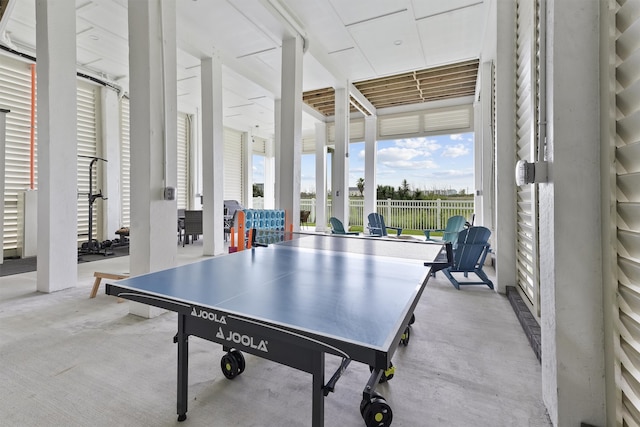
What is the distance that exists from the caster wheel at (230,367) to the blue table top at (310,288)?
60 centimetres

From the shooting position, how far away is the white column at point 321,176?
945 centimetres

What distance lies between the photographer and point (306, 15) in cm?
457

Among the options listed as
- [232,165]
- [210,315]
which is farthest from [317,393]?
[232,165]

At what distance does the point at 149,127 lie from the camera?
2762 mm

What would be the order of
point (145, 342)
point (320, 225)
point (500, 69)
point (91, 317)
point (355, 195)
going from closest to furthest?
point (145, 342) < point (91, 317) < point (500, 69) < point (320, 225) < point (355, 195)

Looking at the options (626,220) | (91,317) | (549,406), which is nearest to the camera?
(626,220)

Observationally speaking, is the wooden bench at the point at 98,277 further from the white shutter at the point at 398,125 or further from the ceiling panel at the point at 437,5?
the white shutter at the point at 398,125

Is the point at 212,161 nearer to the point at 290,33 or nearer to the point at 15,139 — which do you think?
the point at 290,33

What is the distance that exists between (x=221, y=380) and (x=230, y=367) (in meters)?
0.10

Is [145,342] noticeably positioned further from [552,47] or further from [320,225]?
[320,225]

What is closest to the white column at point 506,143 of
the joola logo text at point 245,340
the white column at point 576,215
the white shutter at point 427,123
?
the white column at point 576,215

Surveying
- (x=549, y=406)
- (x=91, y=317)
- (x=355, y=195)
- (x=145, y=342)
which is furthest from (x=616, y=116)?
(x=355, y=195)

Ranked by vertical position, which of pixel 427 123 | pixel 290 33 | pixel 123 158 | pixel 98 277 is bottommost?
pixel 98 277

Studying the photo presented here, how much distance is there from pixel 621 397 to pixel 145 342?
2834mm
